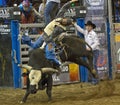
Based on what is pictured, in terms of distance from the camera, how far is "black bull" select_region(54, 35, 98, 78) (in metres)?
10.6

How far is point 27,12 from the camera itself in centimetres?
1227

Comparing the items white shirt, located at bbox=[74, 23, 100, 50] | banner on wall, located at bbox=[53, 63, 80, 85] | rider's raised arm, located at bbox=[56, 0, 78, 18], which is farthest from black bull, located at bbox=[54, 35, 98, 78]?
banner on wall, located at bbox=[53, 63, 80, 85]

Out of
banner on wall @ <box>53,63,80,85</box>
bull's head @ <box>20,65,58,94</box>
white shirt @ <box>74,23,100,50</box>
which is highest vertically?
white shirt @ <box>74,23,100,50</box>

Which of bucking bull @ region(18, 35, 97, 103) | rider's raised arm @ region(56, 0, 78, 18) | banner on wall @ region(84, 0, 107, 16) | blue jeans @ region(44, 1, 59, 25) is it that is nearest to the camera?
bucking bull @ region(18, 35, 97, 103)

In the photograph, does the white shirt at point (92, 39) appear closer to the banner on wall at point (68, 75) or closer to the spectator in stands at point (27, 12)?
the banner on wall at point (68, 75)

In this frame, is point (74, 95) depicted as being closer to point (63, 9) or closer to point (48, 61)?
point (48, 61)

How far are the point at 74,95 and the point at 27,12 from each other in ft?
9.32

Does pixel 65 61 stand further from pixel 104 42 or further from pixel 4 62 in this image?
pixel 104 42

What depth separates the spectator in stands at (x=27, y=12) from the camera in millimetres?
12211

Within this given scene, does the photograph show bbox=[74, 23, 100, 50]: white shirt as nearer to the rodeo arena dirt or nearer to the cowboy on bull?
the rodeo arena dirt

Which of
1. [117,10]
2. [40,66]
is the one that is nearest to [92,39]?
[40,66]

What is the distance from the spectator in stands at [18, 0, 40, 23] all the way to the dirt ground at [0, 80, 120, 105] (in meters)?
2.04

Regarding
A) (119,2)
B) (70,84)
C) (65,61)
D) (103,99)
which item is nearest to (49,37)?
(65,61)

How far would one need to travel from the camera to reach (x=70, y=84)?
13047 mm
